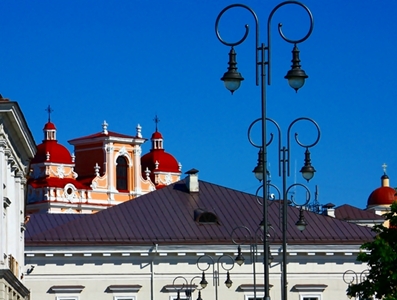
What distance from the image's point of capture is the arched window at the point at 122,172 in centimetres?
13050

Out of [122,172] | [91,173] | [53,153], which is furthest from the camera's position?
[122,172]

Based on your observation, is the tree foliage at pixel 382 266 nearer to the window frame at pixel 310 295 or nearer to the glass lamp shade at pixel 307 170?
the glass lamp shade at pixel 307 170

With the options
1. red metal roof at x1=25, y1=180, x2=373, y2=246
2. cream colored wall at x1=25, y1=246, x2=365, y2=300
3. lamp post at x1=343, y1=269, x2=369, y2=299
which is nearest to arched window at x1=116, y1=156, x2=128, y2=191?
red metal roof at x1=25, y1=180, x2=373, y2=246

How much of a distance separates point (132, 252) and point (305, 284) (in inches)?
288

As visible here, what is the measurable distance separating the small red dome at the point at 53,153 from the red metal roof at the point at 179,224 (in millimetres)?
54961

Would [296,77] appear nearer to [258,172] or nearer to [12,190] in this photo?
[258,172]

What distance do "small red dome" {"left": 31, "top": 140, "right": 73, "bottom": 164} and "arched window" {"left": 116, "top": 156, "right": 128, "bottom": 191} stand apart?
6.51m

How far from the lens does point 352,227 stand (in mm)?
65875

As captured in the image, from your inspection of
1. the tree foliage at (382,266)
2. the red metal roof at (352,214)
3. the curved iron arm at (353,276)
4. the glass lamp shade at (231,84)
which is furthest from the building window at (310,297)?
the red metal roof at (352,214)

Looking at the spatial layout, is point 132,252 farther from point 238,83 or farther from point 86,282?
point 238,83

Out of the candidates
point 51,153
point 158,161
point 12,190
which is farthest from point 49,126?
point 12,190

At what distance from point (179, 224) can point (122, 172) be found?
6619cm

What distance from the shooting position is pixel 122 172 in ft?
429

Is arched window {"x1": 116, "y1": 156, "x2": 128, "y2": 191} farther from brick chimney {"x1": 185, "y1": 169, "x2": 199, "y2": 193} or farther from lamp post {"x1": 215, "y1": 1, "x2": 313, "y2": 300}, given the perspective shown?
lamp post {"x1": 215, "y1": 1, "x2": 313, "y2": 300}
